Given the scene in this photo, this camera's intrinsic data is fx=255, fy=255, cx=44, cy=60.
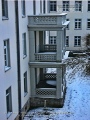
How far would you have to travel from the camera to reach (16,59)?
14.5 m

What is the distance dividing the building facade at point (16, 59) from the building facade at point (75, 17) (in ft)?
64.4

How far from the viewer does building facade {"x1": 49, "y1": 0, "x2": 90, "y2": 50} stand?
37.3m

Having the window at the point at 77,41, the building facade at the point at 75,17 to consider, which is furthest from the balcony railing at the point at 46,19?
the window at the point at 77,41

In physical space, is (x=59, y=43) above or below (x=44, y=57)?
above

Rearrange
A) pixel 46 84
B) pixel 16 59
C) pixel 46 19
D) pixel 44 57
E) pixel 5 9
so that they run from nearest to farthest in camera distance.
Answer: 1. pixel 5 9
2. pixel 16 59
3. pixel 46 19
4. pixel 44 57
5. pixel 46 84

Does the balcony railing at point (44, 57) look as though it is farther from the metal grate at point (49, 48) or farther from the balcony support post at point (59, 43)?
the metal grate at point (49, 48)

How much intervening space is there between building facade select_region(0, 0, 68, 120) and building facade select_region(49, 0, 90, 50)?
19.6 metres

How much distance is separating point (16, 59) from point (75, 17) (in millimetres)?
25119

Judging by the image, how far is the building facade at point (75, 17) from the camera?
37.3m

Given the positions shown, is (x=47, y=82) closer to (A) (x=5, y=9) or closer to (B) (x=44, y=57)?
(B) (x=44, y=57)

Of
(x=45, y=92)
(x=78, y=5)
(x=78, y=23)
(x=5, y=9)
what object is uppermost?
(x=78, y=5)

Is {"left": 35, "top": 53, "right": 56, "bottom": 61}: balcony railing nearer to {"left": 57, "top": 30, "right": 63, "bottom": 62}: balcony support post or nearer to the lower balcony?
{"left": 57, "top": 30, "right": 63, "bottom": 62}: balcony support post

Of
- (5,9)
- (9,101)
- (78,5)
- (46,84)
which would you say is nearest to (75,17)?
(78,5)

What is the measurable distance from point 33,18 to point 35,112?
6.26m
